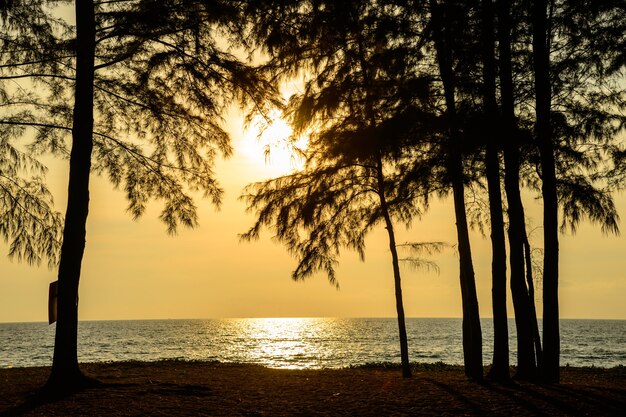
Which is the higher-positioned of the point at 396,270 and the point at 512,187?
the point at 512,187

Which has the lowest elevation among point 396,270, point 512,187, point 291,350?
point 291,350

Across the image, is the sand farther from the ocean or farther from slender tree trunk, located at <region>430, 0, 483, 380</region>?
the ocean

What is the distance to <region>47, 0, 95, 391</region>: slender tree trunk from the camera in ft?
35.9

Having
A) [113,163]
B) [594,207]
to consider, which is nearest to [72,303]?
[113,163]

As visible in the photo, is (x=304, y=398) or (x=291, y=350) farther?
(x=291, y=350)

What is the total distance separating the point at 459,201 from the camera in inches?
514

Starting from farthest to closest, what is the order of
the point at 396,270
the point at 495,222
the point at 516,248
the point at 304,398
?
the point at 396,270 < the point at 516,248 < the point at 495,222 < the point at 304,398

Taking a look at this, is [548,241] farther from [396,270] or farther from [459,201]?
[396,270]

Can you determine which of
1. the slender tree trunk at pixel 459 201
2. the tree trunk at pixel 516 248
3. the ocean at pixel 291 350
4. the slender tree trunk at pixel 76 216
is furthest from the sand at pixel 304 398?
the ocean at pixel 291 350

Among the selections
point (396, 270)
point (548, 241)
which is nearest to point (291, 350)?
point (396, 270)

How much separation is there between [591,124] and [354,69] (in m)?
5.94

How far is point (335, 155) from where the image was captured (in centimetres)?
1456

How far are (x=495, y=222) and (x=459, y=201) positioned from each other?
35.2 inches

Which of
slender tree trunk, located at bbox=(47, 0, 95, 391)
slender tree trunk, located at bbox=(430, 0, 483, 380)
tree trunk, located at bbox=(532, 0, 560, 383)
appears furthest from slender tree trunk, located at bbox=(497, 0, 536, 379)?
slender tree trunk, located at bbox=(47, 0, 95, 391)
